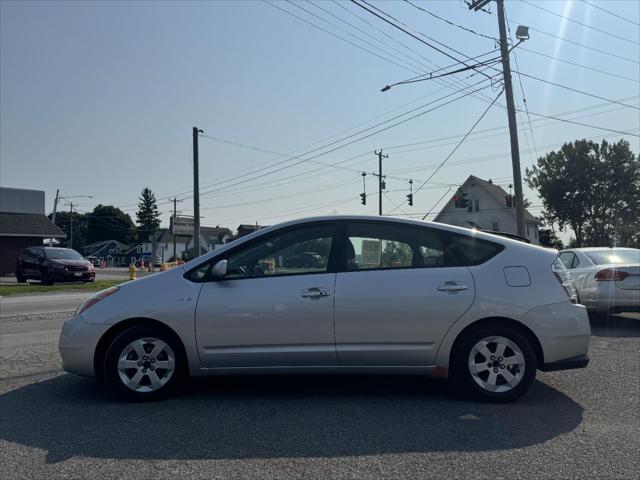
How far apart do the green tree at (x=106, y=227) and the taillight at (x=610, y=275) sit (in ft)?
371

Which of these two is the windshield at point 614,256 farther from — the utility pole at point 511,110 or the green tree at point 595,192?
the green tree at point 595,192

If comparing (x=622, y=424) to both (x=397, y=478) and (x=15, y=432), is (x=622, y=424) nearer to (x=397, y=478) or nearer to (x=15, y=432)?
(x=397, y=478)

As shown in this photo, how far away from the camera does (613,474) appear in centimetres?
305

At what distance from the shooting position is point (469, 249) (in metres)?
4.62

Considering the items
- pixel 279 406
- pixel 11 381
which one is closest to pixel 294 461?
pixel 279 406

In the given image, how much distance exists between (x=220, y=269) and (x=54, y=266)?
1953cm

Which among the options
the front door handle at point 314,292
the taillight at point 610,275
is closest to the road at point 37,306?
the front door handle at point 314,292

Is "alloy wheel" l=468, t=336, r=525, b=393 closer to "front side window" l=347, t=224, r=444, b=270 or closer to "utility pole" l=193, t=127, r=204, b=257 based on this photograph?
"front side window" l=347, t=224, r=444, b=270

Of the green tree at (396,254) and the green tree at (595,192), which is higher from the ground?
the green tree at (595,192)

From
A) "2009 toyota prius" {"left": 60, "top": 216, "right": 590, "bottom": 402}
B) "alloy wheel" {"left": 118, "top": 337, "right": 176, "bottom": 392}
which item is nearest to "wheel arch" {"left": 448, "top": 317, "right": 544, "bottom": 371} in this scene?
"2009 toyota prius" {"left": 60, "top": 216, "right": 590, "bottom": 402}

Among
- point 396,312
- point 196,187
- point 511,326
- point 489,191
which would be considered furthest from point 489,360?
point 489,191

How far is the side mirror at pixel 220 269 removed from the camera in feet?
14.4

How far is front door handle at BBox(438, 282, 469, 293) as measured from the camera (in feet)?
14.4

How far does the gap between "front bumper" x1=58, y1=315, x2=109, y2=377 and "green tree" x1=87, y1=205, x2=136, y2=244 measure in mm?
114484
